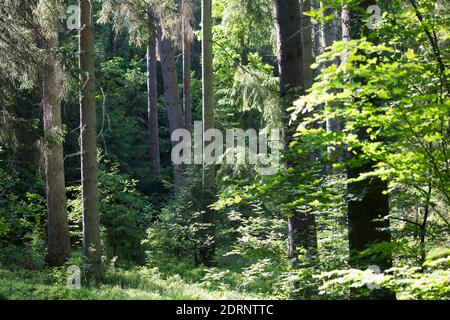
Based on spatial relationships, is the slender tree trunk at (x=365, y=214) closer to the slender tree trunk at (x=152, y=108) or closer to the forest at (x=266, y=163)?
the forest at (x=266, y=163)

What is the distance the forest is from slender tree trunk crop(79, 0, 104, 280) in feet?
0.10

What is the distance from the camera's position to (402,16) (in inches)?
236

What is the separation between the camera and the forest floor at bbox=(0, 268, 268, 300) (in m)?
8.52

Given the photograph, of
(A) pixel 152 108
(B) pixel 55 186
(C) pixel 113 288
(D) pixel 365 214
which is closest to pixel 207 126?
(B) pixel 55 186

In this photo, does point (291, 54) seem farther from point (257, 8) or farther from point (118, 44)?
point (118, 44)

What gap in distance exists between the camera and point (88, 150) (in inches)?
428

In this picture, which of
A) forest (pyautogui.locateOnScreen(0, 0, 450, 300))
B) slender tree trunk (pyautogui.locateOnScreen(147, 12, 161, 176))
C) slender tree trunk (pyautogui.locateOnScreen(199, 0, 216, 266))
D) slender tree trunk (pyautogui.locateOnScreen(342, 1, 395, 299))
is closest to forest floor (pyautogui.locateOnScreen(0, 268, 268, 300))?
forest (pyautogui.locateOnScreen(0, 0, 450, 300))

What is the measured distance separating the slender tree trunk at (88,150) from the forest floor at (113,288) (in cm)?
55

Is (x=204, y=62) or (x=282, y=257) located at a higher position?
(x=204, y=62)

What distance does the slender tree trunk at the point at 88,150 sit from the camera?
1090 centimetres

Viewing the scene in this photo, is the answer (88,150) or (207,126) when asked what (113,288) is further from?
(207,126)

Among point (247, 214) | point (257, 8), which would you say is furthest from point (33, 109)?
point (257, 8)
